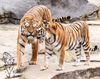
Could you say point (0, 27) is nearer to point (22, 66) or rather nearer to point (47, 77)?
point (22, 66)

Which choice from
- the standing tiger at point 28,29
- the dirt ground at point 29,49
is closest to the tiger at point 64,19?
the dirt ground at point 29,49

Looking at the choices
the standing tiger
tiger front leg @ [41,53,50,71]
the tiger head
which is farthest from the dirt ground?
the tiger head

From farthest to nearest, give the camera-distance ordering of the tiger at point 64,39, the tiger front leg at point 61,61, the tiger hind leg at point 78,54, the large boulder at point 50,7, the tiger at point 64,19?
the tiger at point 64,19 < the large boulder at point 50,7 < the tiger hind leg at point 78,54 < the tiger front leg at point 61,61 < the tiger at point 64,39

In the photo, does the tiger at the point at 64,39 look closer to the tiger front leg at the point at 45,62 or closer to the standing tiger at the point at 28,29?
the tiger front leg at the point at 45,62

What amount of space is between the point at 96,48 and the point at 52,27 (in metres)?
2.47

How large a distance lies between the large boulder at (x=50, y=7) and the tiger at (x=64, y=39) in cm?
446

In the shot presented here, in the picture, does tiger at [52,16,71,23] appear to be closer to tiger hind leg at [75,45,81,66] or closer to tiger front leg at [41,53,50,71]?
tiger hind leg at [75,45,81,66]

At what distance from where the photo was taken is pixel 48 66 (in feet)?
25.6

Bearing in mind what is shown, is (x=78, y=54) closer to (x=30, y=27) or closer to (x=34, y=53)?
(x=34, y=53)

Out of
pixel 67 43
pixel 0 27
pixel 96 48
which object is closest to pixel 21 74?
pixel 67 43

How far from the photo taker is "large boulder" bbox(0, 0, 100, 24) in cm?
1235

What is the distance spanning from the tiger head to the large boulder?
4.97 meters

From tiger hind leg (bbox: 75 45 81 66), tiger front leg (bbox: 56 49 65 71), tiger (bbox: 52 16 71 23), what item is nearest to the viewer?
tiger front leg (bbox: 56 49 65 71)

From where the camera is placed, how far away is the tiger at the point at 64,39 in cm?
732
